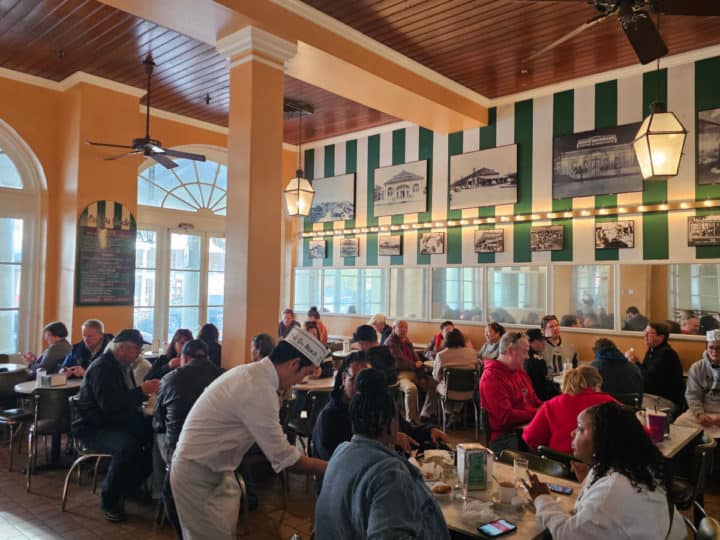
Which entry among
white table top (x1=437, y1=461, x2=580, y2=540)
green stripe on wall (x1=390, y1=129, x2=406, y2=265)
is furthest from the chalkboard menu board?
white table top (x1=437, y1=461, x2=580, y2=540)

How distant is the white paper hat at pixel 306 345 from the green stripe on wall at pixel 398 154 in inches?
242

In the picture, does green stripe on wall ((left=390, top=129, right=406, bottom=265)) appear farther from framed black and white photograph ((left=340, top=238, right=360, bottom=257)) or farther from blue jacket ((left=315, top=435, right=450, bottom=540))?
blue jacket ((left=315, top=435, right=450, bottom=540))

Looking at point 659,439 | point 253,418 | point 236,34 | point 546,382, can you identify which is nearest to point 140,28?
point 236,34

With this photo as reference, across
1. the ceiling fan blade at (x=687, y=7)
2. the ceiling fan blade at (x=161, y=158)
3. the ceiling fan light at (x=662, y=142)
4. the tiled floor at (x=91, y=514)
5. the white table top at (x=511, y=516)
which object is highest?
the ceiling fan blade at (x=687, y=7)

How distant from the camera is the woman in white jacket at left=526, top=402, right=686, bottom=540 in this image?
1830mm

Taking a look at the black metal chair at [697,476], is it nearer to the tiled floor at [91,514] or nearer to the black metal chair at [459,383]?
the tiled floor at [91,514]

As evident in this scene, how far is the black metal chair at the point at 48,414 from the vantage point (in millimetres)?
4270

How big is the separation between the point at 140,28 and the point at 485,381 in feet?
15.6

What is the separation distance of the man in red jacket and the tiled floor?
148 cm

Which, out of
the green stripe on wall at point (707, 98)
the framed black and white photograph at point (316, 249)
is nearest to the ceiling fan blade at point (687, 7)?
the green stripe on wall at point (707, 98)

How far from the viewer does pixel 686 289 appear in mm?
6016

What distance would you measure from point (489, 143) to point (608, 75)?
1.72 m

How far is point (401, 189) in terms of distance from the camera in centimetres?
860

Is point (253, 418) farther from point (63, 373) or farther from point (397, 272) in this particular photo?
point (397, 272)
